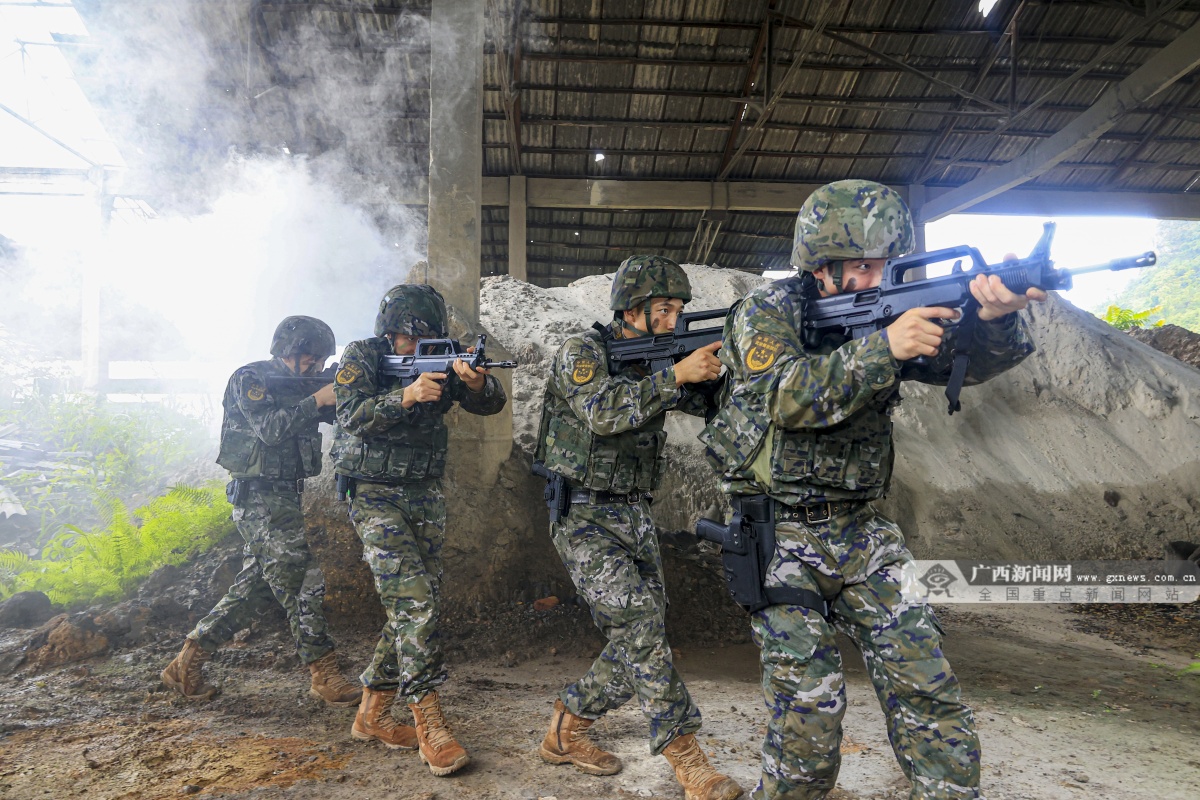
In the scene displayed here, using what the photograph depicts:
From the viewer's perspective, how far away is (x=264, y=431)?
3938mm

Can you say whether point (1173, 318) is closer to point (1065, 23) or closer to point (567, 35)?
point (1065, 23)

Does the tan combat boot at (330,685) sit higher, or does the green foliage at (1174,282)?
the green foliage at (1174,282)

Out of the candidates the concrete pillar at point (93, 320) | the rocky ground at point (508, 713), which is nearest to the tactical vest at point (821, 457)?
the rocky ground at point (508, 713)

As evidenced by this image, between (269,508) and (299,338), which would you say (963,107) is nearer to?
(299,338)

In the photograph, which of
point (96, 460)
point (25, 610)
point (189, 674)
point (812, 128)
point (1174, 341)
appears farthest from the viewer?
point (1174, 341)

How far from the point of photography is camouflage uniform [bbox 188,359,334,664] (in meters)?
3.80

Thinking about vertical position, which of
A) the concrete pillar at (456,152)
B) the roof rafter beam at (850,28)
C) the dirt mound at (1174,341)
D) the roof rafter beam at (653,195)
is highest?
the roof rafter beam at (850,28)

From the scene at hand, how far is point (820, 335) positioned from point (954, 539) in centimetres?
515

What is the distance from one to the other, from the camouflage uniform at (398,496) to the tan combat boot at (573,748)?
0.52 metres

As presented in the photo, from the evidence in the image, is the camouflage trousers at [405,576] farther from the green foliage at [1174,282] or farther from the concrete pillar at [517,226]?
the green foliage at [1174,282]

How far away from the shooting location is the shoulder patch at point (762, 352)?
1.97 m

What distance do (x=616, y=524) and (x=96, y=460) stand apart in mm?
7631

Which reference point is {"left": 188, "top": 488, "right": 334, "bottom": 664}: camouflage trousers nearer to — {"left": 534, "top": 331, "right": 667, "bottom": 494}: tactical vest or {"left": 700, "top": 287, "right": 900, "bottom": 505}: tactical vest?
{"left": 534, "top": 331, "right": 667, "bottom": 494}: tactical vest

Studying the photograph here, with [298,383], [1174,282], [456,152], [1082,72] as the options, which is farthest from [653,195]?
[1174,282]
